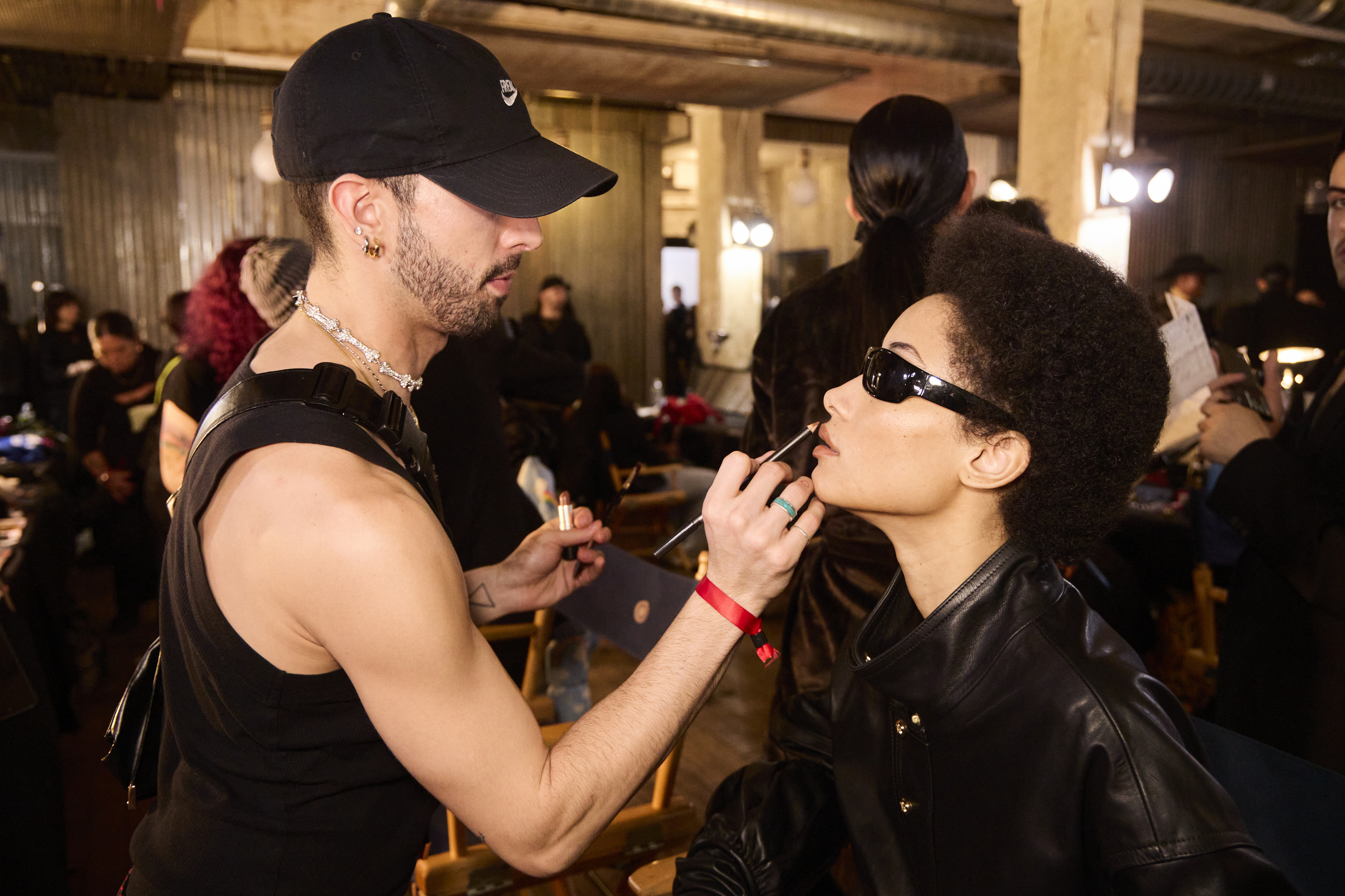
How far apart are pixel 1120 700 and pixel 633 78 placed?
8.91 metres

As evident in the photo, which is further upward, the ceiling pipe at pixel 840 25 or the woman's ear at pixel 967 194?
the ceiling pipe at pixel 840 25

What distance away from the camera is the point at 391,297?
1.19 m

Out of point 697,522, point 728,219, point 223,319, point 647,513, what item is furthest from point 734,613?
point 728,219

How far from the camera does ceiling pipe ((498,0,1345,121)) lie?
227 inches

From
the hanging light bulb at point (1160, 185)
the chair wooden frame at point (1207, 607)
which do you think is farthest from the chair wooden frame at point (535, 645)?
the hanging light bulb at point (1160, 185)

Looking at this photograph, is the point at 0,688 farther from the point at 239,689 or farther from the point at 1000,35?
the point at 1000,35

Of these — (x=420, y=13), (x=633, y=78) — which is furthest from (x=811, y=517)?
(x=633, y=78)

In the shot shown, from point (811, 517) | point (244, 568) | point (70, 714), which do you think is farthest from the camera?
point (70, 714)

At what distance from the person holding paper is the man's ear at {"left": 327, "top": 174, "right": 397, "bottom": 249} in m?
1.67

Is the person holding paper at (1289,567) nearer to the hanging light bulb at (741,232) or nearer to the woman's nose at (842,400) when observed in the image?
the woman's nose at (842,400)

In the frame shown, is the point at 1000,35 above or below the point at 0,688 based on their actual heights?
above

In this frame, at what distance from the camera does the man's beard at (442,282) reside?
1138 millimetres

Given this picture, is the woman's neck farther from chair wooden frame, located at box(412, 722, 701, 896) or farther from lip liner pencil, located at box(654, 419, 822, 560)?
chair wooden frame, located at box(412, 722, 701, 896)

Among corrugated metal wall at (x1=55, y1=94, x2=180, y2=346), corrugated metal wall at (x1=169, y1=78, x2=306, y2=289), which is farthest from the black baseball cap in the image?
corrugated metal wall at (x1=55, y1=94, x2=180, y2=346)
